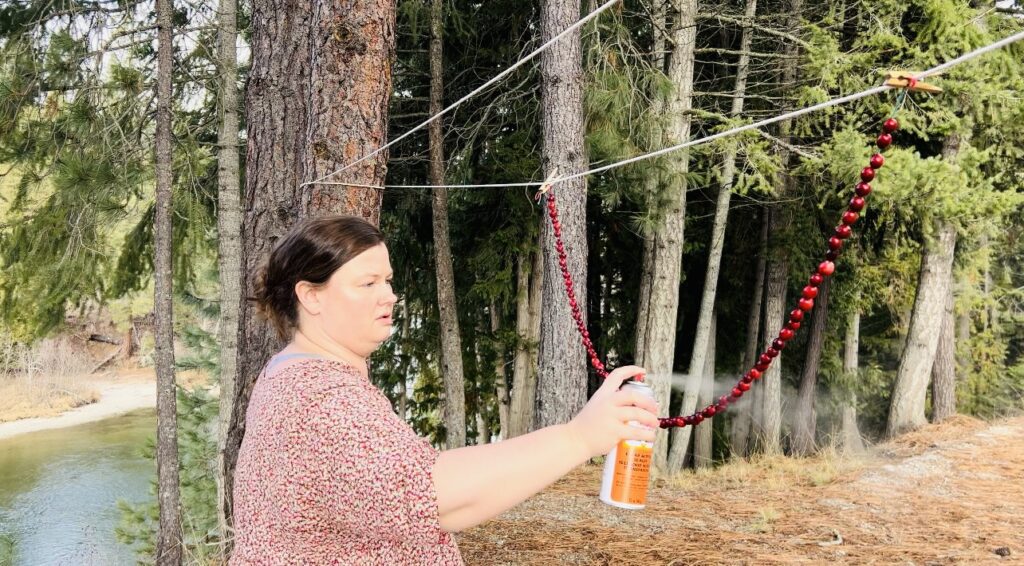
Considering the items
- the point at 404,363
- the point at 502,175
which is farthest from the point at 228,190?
the point at 404,363

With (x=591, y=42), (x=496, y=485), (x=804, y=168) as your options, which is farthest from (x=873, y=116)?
(x=496, y=485)

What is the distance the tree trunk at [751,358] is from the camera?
447 inches

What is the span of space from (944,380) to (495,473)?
10225mm

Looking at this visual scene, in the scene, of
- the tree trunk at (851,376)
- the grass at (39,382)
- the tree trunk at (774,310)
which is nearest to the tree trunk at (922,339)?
the tree trunk at (774,310)

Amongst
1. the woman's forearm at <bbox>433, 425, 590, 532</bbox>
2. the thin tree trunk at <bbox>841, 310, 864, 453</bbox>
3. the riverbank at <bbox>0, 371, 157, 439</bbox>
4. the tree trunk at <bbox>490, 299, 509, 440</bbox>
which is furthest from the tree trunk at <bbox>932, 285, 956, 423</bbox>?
the riverbank at <bbox>0, 371, 157, 439</bbox>

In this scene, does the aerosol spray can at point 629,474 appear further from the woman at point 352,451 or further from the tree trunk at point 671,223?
the tree trunk at point 671,223

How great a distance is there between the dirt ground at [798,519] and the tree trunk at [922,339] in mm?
1759

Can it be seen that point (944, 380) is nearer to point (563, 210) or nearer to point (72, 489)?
point (563, 210)

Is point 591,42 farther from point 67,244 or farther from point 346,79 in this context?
point 67,244

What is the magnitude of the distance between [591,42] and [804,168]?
258 cm

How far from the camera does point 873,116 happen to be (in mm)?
7980

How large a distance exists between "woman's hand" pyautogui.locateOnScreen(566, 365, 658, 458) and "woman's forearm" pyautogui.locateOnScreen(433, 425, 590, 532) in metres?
0.03

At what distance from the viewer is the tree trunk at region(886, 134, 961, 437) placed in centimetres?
866

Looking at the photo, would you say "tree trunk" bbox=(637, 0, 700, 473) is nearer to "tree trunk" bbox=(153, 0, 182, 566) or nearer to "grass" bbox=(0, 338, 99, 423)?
"tree trunk" bbox=(153, 0, 182, 566)
